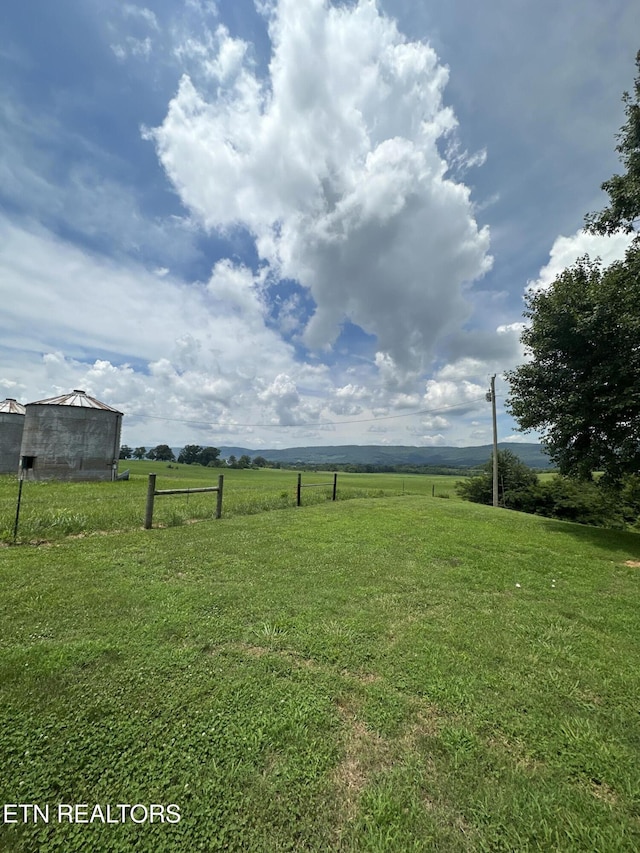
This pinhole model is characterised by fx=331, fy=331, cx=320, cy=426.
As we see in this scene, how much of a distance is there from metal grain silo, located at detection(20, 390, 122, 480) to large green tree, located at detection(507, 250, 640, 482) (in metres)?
26.7

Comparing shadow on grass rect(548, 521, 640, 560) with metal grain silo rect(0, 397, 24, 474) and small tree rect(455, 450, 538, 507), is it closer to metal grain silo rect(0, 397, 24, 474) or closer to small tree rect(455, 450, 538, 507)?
small tree rect(455, 450, 538, 507)

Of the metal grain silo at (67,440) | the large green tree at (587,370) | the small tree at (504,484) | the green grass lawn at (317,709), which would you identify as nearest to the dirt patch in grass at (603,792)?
the green grass lawn at (317,709)

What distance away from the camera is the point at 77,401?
956 inches

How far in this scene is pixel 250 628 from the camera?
3822mm

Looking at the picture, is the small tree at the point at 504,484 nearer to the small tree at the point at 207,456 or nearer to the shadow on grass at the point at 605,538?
the shadow on grass at the point at 605,538

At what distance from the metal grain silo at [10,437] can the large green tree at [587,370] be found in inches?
1421

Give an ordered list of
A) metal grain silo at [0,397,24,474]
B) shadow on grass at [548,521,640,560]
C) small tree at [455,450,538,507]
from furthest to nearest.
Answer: small tree at [455,450,538,507] → metal grain silo at [0,397,24,474] → shadow on grass at [548,521,640,560]

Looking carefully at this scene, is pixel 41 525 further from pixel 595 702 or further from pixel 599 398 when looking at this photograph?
pixel 599 398

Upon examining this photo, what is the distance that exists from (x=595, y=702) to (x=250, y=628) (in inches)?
131

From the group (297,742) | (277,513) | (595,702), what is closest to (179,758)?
(297,742)

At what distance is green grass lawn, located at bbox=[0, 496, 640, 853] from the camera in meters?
1.85

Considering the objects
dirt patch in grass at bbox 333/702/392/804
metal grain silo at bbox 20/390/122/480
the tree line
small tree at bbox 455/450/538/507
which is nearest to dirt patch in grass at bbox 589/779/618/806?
dirt patch in grass at bbox 333/702/392/804

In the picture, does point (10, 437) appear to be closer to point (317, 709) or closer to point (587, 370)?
point (317, 709)

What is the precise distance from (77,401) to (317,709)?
28.3m
